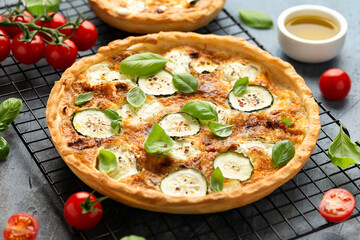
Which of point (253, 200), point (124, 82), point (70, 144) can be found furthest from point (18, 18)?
point (253, 200)

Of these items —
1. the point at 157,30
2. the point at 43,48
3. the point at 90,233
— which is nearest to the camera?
the point at 90,233

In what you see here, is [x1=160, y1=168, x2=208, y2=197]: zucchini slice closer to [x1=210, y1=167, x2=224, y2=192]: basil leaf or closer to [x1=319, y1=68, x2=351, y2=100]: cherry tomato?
[x1=210, y1=167, x2=224, y2=192]: basil leaf

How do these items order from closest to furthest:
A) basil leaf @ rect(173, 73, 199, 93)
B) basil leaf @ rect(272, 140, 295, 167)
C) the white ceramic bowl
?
basil leaf @ rect(272, 140, 295, 167) → basil leaf @ rect(173, 73, 199, 93) → the white ceramic bowl

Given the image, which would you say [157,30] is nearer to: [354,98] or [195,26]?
[195,26]

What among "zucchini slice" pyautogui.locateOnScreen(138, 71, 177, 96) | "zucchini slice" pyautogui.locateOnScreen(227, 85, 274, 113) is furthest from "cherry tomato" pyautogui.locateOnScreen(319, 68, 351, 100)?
"zucchini slice" pyautogui.locateOnScreen(138, 71, 177, 96)

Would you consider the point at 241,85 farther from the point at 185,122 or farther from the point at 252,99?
the point at 185,122

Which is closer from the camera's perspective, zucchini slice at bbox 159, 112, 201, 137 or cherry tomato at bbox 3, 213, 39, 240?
cherry tomato at bbox 3, 213, 39, 240

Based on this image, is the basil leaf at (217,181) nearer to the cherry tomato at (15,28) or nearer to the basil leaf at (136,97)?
the basil leaf at (136,97)
